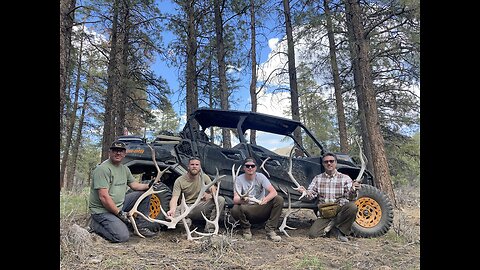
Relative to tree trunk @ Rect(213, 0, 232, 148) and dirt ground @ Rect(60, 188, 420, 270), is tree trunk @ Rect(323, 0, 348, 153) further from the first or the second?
dirt ground @ Rect(60, 188, 420, 270)

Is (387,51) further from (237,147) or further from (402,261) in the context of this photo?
(402,261)

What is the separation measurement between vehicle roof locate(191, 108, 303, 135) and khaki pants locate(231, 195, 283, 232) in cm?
161

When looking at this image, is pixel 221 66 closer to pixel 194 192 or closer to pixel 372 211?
pixel 194 192

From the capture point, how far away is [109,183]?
16.3 feet

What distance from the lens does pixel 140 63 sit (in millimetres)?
14547

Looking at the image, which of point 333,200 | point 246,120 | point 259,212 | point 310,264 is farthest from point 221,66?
point 310,264

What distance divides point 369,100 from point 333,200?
3.79m

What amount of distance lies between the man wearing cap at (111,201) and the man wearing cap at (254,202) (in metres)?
1.39

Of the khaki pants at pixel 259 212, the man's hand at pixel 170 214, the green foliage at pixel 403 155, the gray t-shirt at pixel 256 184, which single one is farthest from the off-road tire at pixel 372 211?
the green foliage at pixel 403 155

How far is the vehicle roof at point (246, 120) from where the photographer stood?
6410mm

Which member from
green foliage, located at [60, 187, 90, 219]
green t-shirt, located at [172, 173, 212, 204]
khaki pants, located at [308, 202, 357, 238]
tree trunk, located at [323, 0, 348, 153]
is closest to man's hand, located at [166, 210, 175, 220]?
green t-shirt, located at [172, 173, 212, 204]

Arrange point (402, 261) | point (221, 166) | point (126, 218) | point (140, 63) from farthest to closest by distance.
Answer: point (140, 63) < point (221, 166) < point (126, 218) < point (402, 261)
